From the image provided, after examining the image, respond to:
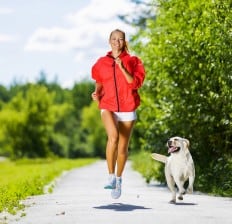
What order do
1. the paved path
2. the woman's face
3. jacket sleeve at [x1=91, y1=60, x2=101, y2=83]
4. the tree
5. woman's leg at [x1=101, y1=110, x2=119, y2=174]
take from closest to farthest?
the paved path, the woman's face, woman's leg at [x1=101, y1=110, x2=119, y2=174], jacket sleeve at [x1=91, y1=60, x2=101, y2=83], the tree

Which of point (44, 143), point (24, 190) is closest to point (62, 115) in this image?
point (44, 143)

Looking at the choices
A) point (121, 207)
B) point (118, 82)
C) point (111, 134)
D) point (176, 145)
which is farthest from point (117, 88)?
point (121, 207)

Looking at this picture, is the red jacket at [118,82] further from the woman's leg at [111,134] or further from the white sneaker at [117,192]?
the white sneaker at [117,192]

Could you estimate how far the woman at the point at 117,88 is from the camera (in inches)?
436

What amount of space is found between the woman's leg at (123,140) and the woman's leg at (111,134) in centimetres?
13

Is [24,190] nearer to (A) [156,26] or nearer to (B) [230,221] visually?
(B) [230,221]

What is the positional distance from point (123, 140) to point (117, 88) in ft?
2.80

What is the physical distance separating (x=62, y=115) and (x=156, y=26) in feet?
329

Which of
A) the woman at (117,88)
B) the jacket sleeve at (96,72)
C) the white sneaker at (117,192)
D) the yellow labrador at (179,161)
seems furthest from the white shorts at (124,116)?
the white sneaker at (117,192)

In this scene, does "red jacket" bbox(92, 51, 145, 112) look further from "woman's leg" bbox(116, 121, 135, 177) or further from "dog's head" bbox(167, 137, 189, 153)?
"dog's head" bbox(167, 137, 189, 153)

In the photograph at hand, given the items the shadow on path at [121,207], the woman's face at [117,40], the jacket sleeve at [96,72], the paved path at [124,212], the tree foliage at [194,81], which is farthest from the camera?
the tree foliage at [194,81]

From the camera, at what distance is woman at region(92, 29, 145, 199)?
1107 centimetres

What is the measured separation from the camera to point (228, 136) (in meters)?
20.0

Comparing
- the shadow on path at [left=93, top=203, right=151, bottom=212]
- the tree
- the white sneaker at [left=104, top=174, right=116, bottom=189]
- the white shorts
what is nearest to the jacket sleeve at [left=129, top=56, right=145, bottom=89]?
the white shorts
